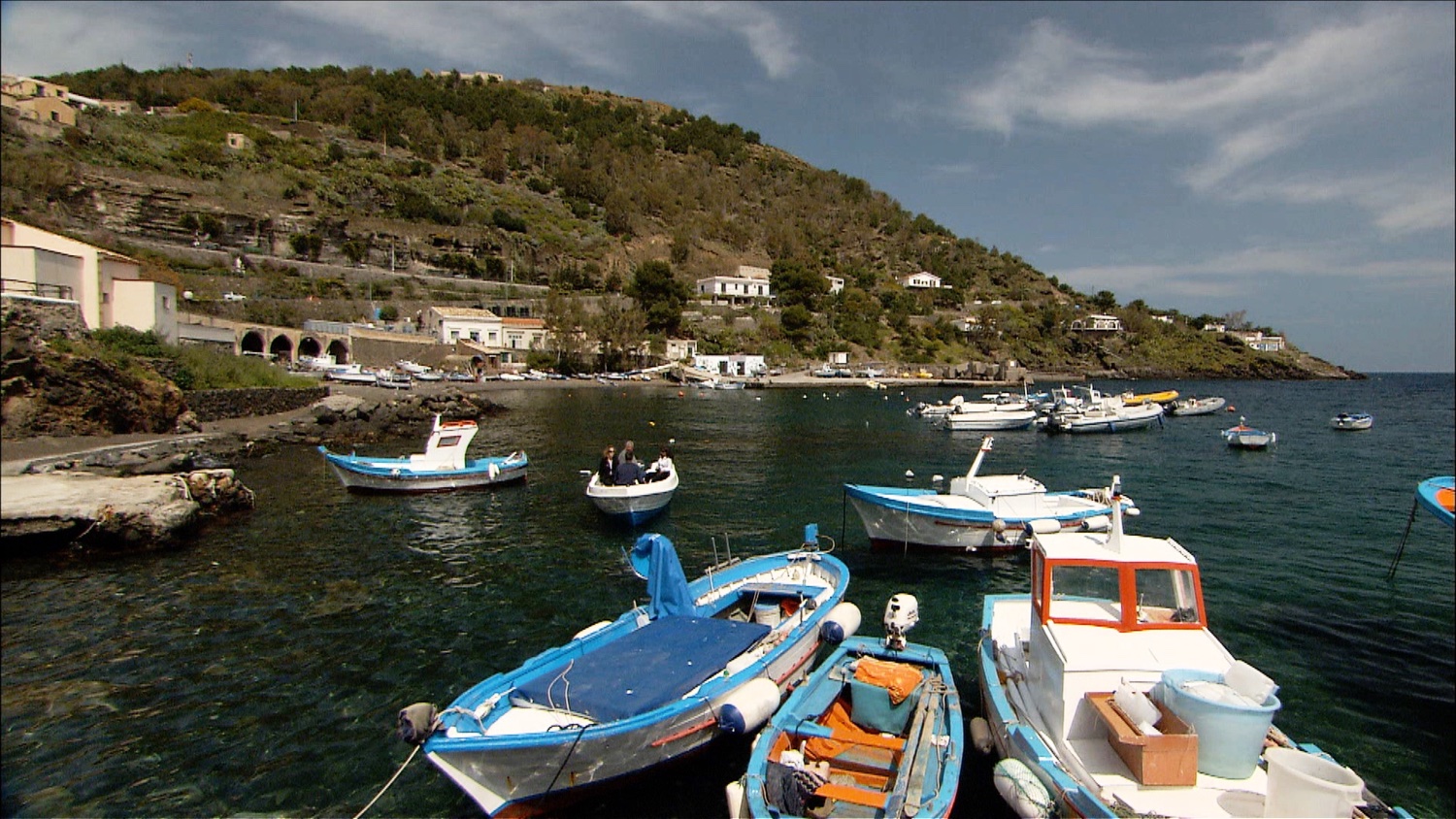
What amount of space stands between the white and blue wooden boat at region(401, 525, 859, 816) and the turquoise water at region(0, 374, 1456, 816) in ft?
2.88

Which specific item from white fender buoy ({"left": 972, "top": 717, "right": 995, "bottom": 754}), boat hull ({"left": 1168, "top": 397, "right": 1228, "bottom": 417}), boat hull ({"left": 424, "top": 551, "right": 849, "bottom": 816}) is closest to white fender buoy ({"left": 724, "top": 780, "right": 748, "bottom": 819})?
boat hull ({"left": 424, "top": 551, "right": 849, "bottom": 816})

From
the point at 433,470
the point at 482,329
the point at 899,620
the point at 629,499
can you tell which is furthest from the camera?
the point at 482,329

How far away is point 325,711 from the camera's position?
10.2m

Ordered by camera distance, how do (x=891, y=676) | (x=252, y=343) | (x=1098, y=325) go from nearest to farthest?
(x=891, y=676)
(x=252, y=343)
(x=1098, y=325)

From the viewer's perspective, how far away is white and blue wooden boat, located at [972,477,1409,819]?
21.4 ft

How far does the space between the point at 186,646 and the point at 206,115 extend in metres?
153

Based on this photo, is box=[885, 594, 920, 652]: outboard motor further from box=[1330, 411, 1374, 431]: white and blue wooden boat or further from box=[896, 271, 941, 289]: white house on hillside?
box=[896, 271, 941, 289]: white house on hillside

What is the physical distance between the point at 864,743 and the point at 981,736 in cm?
189

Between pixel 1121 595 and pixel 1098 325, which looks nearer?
pixel 1121 595

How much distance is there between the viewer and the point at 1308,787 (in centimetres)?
575

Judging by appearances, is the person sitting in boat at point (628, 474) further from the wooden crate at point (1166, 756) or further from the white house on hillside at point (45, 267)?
the wooden crate at point (1166, 756)

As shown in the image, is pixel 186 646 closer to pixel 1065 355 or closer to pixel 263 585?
pixel 263 585

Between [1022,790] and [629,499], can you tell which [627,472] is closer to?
[629,499]

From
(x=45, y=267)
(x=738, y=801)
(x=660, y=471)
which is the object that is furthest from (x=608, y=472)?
(x=45, y=267)
